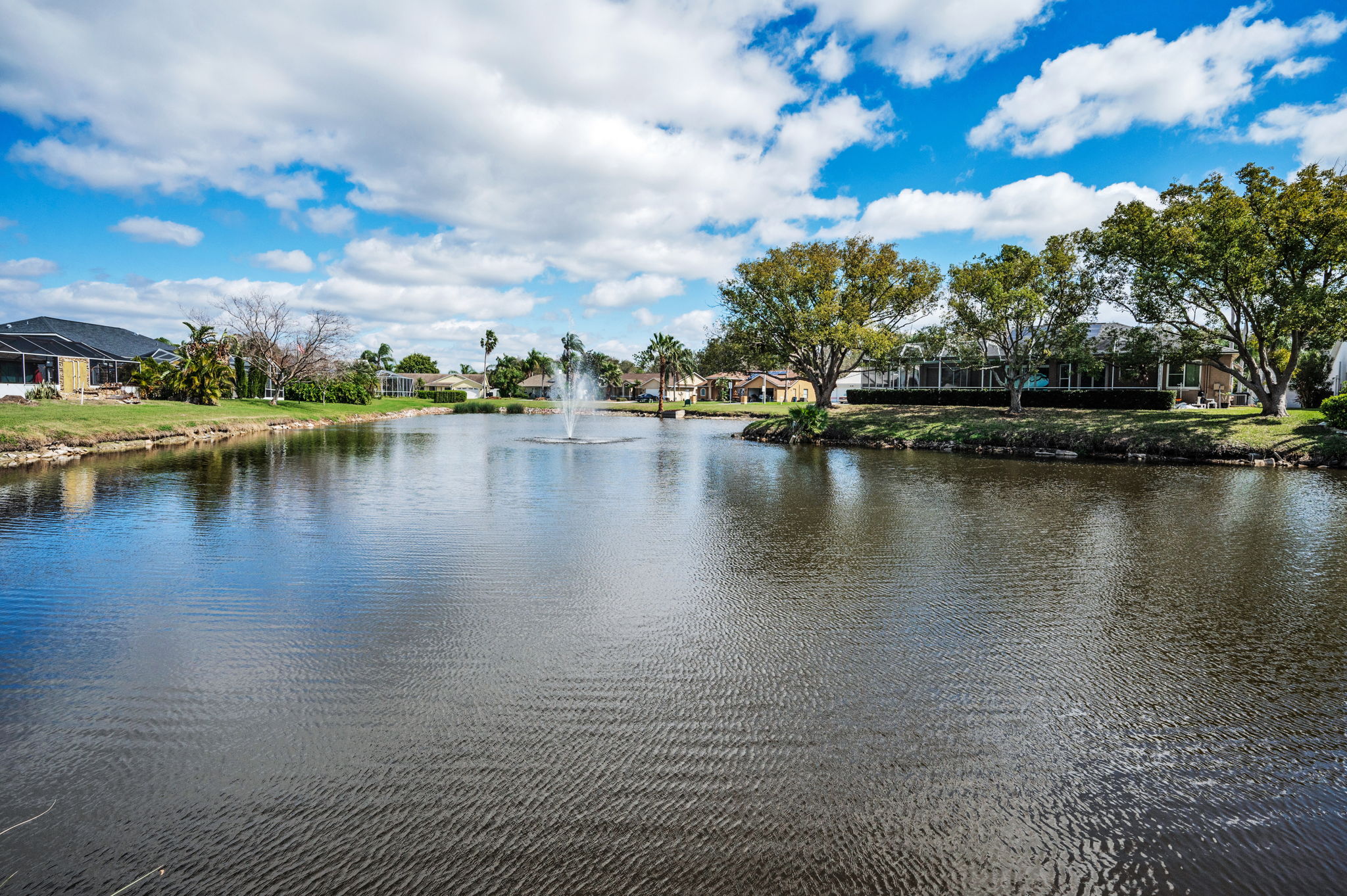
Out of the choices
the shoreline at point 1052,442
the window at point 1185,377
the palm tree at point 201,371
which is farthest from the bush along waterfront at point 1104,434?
the palm tree at point 201,371

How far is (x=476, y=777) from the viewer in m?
3.60

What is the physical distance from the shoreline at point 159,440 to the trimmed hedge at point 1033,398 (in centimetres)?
3460

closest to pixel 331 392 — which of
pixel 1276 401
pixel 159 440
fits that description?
pixel 159 440

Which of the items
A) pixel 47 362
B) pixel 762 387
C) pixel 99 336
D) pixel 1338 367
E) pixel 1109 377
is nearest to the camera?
pixel 1338 367

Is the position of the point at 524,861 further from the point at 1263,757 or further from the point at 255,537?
the point at 255,537

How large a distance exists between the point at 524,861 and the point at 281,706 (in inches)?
91.9

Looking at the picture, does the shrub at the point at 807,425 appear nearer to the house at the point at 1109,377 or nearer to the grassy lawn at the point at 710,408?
the house at the point at 1109,377

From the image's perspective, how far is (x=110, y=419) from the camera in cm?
2395

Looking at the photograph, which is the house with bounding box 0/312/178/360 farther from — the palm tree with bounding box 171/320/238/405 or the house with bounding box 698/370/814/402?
the house with bounding box 698/370/814/402

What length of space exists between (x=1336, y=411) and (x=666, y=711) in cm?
2774

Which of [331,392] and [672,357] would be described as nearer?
[331,392]

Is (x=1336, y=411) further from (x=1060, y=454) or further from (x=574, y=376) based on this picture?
(x=574, y=376)

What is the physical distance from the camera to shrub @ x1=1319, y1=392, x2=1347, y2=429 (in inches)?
842

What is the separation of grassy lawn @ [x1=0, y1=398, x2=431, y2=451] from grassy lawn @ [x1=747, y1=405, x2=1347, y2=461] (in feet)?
82.6
